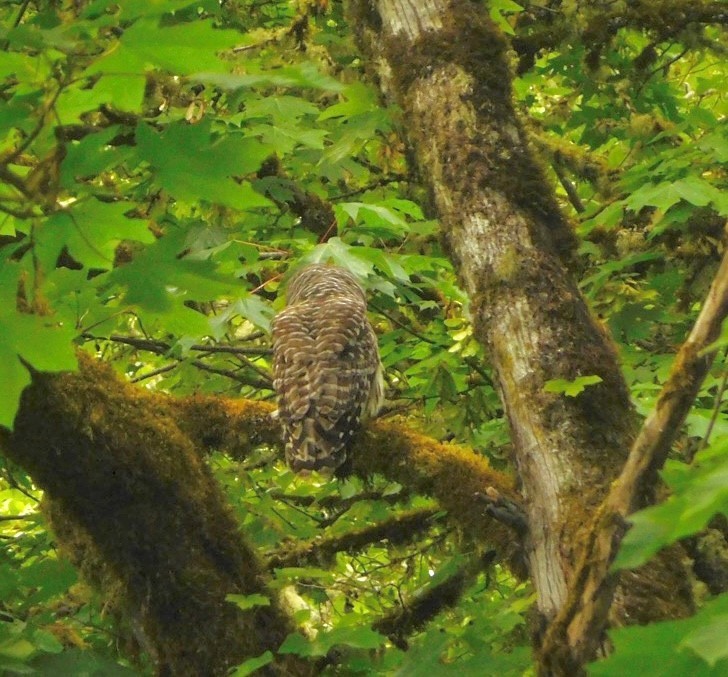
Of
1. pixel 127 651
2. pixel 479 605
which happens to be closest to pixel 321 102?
pixel 479 605

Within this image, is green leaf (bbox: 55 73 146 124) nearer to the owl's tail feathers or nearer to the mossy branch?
the mossy branch

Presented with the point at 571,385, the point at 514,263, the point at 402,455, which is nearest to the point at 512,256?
the point at 514,263

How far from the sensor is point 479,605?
203 inches

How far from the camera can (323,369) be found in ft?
15.3

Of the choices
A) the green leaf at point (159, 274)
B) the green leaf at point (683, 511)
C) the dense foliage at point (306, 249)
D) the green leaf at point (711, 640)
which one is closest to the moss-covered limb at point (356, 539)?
the dense foliage at point (306, 249)

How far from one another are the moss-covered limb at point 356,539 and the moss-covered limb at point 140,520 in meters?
1.05

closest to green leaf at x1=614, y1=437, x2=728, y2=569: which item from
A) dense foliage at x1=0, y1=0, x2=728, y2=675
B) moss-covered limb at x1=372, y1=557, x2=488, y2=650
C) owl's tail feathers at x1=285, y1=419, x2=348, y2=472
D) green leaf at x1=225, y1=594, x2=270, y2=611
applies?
dense foliage at x1=0, y1=0, x2=728, y2=675

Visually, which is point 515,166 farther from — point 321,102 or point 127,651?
point 321,102

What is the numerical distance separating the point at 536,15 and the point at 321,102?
125 cm

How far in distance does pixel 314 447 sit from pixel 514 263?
138cm

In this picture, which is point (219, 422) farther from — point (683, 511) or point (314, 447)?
point (683, 511)

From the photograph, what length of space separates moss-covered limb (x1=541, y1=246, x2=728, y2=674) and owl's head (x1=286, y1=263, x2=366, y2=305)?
2.94 m

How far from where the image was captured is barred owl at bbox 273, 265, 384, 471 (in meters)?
4.21

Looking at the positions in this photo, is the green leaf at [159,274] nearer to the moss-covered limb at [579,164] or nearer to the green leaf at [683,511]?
the green leaf at [683,511]
